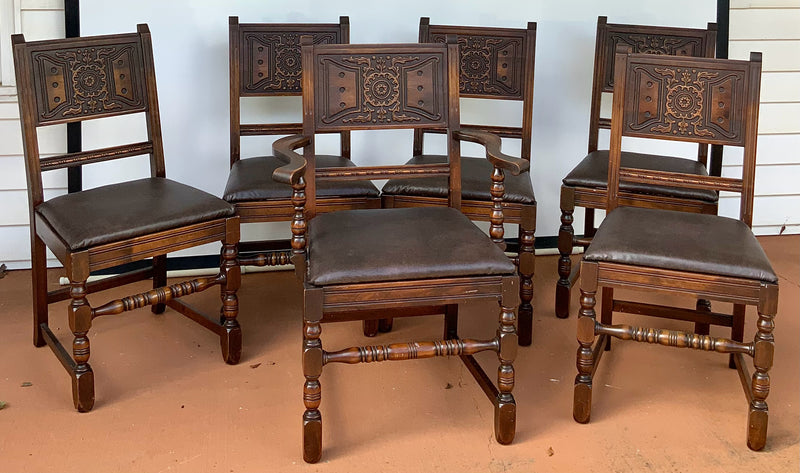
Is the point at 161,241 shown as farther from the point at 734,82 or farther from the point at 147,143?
the point at 734,82

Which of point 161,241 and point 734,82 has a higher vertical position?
point 734,82

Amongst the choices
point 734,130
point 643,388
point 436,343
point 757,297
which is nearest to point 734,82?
point 734,130

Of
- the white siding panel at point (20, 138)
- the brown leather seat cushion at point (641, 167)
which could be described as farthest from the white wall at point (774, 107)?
the white siding panel at point (20, 138)

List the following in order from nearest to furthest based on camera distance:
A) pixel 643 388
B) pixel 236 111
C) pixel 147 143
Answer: pixel 643 388, pixel 147 143, pixel 236 111

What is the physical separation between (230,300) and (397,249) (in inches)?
30.0

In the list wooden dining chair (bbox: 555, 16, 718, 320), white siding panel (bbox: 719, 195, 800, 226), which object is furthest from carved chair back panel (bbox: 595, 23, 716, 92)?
white siding panel (bbox: 719, 195, 800, 226)

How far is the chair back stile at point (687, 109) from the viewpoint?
116 inches

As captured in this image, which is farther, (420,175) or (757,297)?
(420,175)

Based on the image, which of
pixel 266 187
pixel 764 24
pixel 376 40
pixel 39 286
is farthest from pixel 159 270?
pixel 764 24

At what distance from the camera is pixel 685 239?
2.76 m

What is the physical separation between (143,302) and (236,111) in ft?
2.91

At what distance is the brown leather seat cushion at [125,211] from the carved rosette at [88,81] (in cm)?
27

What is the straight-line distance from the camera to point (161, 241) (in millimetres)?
2922

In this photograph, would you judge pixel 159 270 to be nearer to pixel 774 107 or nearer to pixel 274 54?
pixel 274 54
